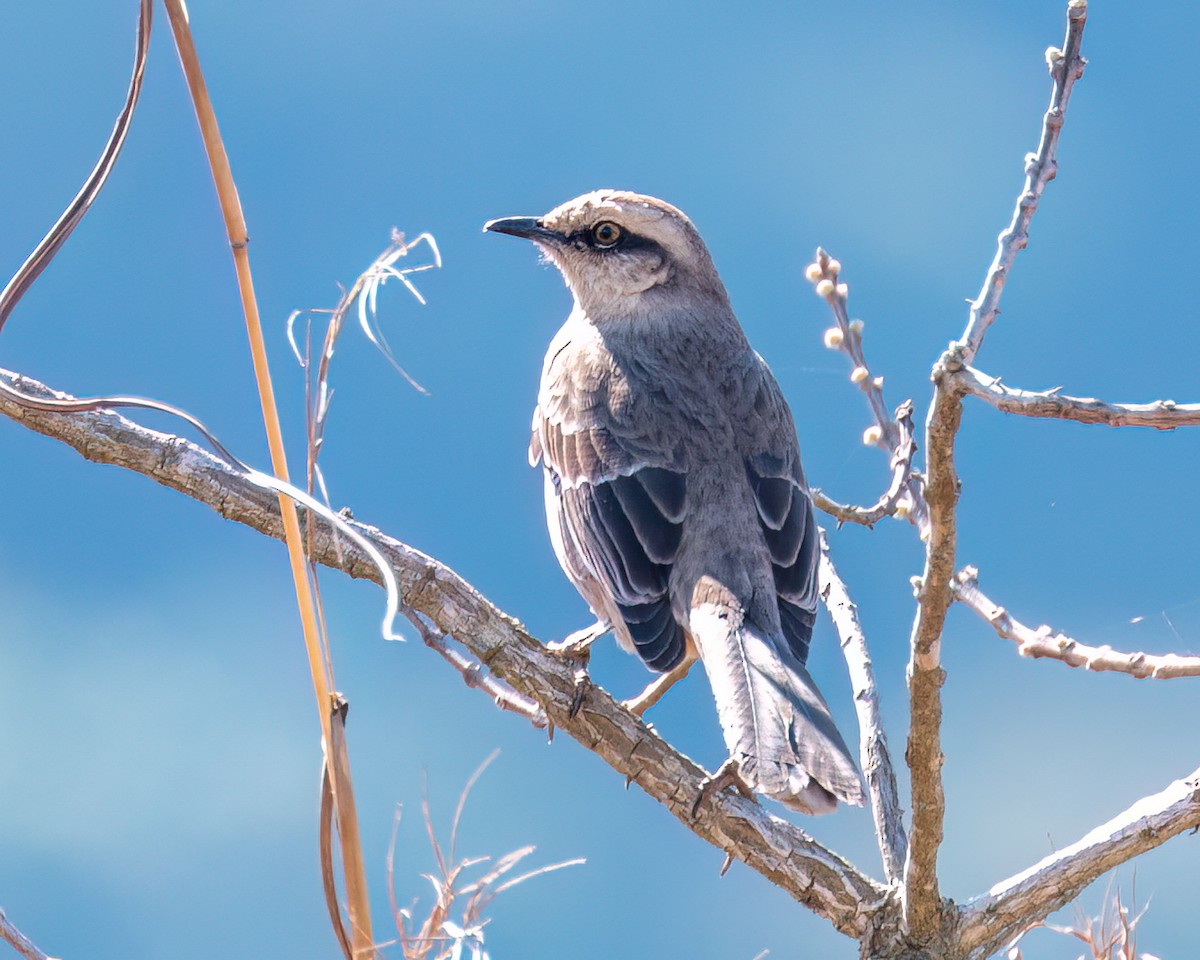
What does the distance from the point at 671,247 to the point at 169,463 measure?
2.11 metres

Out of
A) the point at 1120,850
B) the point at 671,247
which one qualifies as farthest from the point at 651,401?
the point at 1120,850

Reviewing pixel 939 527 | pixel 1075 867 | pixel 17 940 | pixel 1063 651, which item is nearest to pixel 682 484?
pixel 1063 651

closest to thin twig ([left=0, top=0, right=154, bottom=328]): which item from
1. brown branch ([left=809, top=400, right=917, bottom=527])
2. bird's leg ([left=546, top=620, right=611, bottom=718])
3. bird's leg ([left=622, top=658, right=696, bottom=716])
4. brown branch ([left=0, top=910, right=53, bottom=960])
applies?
brown branch ([left=0, top=910, right=53, bottom=960])

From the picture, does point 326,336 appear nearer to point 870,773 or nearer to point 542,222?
point 870,773

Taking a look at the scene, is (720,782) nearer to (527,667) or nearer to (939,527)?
(527,667)

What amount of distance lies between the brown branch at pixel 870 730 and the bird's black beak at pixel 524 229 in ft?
5.00

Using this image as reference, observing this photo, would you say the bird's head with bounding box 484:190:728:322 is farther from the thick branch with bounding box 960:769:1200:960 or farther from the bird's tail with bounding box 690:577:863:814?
the thick branch with bounding box 960:769:1200:960

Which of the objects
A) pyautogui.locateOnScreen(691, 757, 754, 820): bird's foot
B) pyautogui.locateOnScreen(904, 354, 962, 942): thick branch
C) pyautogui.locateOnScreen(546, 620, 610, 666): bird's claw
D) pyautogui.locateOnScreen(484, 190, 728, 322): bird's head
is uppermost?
Result: pyautogui.locateOnScreen(484, 190, 728, 322): bird's head

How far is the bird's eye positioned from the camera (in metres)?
4.73

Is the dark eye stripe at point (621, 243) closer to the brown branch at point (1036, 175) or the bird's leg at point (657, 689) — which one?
the bird's leg at point (657, 689)

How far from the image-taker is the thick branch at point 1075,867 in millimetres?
2865

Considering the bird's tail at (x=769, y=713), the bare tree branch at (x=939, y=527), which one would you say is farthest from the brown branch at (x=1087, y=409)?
the bird's tail at (x=769, y=713)

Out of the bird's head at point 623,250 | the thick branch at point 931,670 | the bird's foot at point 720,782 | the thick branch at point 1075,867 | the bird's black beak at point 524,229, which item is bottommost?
the thick branch at point 1075,867

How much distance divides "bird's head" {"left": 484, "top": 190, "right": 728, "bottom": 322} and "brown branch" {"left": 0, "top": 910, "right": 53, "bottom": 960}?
2.98 meters
